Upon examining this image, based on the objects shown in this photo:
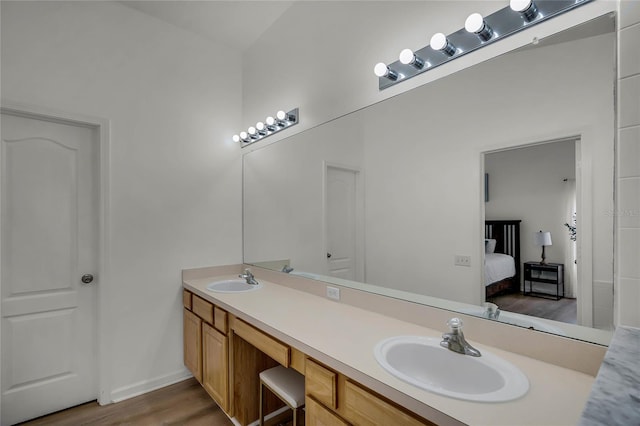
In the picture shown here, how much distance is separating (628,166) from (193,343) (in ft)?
8.87

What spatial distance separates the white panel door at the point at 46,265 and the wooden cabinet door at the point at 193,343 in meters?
0.64

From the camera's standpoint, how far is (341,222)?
2041 mm

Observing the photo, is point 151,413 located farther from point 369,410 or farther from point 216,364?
point 369,410

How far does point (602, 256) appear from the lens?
1037 mm

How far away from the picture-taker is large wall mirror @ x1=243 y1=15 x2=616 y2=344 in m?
1.05

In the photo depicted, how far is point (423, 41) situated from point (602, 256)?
1.18m

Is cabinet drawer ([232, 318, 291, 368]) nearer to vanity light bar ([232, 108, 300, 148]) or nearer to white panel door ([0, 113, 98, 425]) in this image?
white panel door ([0, 113, 98, 425])

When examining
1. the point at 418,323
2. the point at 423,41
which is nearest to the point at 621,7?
the point at 423,41

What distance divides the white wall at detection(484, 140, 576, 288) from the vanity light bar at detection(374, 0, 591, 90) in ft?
1.51

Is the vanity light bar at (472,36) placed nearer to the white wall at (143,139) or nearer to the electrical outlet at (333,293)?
the electrical outlet at (333,293)

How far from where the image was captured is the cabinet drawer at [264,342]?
1.42 meters

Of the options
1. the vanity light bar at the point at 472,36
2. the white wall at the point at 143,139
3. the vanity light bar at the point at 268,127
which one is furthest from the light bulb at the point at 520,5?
the white wall at the point at 143,139

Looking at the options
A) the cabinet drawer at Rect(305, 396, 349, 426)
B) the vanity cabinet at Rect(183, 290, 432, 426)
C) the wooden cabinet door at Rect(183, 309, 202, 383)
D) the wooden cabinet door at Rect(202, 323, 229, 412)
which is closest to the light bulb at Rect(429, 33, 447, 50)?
the vanity cabinet at Rect(183, 290, 432, 426)

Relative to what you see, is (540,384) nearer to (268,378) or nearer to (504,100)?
(504,100)
